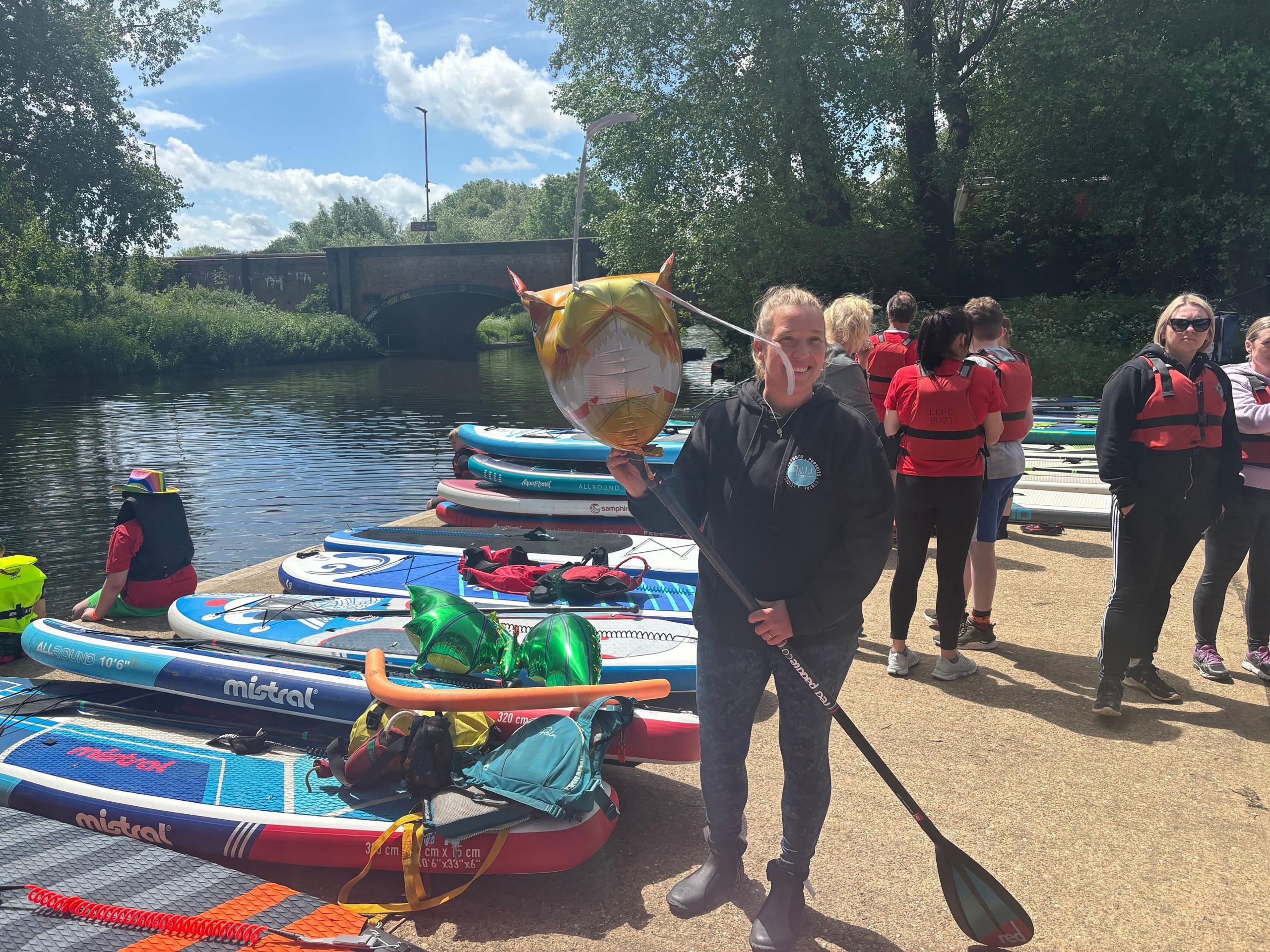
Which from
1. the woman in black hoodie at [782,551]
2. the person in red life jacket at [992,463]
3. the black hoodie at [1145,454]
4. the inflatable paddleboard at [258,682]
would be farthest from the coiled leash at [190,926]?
the person in red life jacket at [992,463]

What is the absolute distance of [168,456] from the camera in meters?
16.9

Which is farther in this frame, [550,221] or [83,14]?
[550,221]

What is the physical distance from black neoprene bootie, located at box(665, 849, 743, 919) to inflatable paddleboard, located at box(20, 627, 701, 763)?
0.65m

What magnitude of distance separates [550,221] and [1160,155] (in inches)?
2645

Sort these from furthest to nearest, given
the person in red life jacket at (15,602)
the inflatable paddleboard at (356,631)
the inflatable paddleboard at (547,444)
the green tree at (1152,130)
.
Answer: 1. the green tree at (1152,130)
2. the inflatable paddleboard at (547,444)
3. the person in red life jacket at (15,602)
4. the inflatable paddleboard at (356,631)

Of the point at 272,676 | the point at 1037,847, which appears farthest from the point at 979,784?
the point at 272,676

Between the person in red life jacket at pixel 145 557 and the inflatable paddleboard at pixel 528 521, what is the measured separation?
124 inches

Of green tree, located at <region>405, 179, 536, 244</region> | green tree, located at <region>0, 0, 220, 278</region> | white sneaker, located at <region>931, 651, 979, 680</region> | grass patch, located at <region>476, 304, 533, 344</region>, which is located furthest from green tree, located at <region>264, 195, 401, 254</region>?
white sneaker, located at <region>931, 651, 979, 680</region>

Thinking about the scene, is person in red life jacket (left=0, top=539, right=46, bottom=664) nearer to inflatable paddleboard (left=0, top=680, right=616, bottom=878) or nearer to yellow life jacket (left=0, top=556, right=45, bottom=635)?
yellow life jacket (left=0, top=556, right=45, bottom=635)

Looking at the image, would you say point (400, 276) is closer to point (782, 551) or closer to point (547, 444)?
point (547, 444)

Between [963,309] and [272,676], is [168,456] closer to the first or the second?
[272,676]

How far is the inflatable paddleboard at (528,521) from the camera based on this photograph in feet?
29.1

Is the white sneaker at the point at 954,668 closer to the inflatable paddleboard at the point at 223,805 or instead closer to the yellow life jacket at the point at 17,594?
the inflatable paddleboard at the point at 223,805

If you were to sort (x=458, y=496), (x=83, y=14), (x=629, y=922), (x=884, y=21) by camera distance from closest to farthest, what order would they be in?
(x=629, y=922) < (x=458, y=496) < (x=884, y=21) < (x=83, y=14)
